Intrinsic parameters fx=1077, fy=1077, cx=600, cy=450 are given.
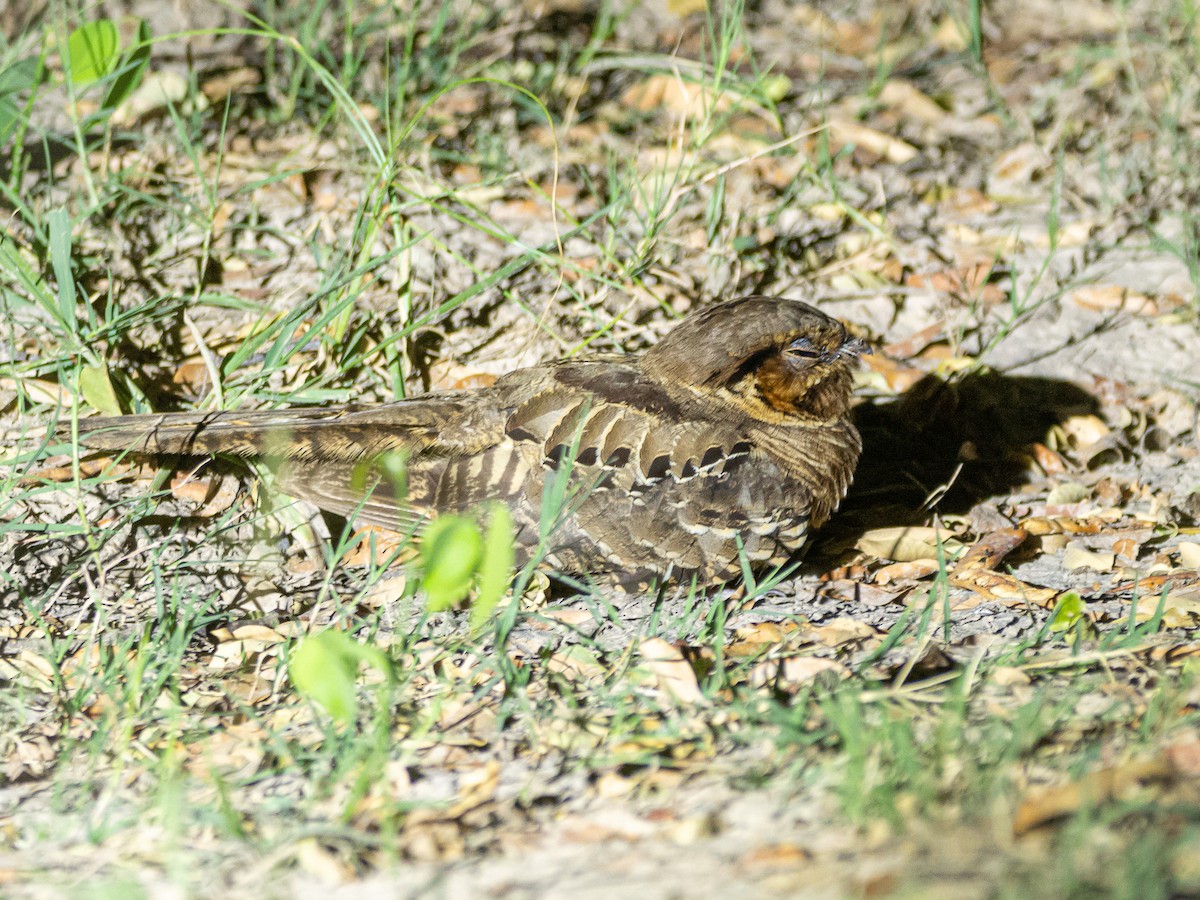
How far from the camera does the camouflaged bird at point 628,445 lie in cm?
295

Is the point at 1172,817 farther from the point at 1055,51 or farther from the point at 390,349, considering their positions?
the point at 1055,51

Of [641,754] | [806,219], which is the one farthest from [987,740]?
[806,219]

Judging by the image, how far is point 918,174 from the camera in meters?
4.59

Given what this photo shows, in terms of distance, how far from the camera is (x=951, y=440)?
12.1ft

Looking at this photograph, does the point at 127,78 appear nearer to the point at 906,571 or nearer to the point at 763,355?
the point at 763,355

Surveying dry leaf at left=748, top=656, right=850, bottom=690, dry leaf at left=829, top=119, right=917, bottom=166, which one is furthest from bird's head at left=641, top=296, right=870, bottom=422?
dry leaf at left=829, top=119, right=917, bottom=166

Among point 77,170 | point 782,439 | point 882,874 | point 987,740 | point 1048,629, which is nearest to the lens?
point 882,874

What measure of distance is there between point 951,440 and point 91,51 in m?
3.11

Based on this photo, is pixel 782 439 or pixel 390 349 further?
pixel 390 349

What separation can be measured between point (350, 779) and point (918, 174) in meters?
3.58

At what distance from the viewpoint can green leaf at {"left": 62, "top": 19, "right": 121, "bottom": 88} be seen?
343 cm

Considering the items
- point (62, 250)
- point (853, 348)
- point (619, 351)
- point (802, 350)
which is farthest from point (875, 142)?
point (62, 250)

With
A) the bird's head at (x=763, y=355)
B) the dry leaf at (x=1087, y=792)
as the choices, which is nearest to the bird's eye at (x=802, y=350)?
the bird's head at (x=763, y=355)

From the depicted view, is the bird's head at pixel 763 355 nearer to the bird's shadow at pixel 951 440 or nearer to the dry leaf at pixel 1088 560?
the bird's shadow at pixel 951 440
